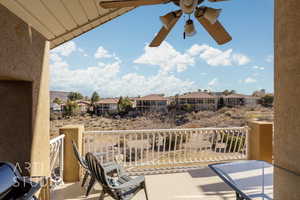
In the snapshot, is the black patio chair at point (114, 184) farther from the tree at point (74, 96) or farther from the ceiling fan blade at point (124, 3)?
the tree at point (74, 96)

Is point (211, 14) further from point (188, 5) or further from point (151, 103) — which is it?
point (151, 103)

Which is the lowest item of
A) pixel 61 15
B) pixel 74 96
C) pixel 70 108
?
pixel 70 108

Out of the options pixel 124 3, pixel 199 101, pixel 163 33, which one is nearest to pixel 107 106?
pixel 199 101

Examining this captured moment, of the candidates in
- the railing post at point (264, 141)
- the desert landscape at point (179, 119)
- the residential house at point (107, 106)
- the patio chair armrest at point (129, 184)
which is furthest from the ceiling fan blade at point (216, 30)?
the residential house at point (107, 106)

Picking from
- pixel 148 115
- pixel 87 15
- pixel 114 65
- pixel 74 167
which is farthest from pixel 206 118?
pixel 114 65

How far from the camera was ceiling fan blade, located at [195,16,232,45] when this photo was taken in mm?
2320

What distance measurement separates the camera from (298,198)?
118 centimetres

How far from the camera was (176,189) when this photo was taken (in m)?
3.20

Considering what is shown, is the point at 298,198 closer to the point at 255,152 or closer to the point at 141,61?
the point at 255,152

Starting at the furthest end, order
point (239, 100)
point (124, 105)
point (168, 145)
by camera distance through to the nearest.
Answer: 1. point (239, 100)
2. point (124, 105)
3. point (168, 145)

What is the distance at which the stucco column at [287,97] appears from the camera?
118cm

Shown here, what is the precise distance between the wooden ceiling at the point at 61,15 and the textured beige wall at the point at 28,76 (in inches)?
3.5

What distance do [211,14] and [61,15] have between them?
5.90ft

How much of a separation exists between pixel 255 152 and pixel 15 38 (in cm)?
499
